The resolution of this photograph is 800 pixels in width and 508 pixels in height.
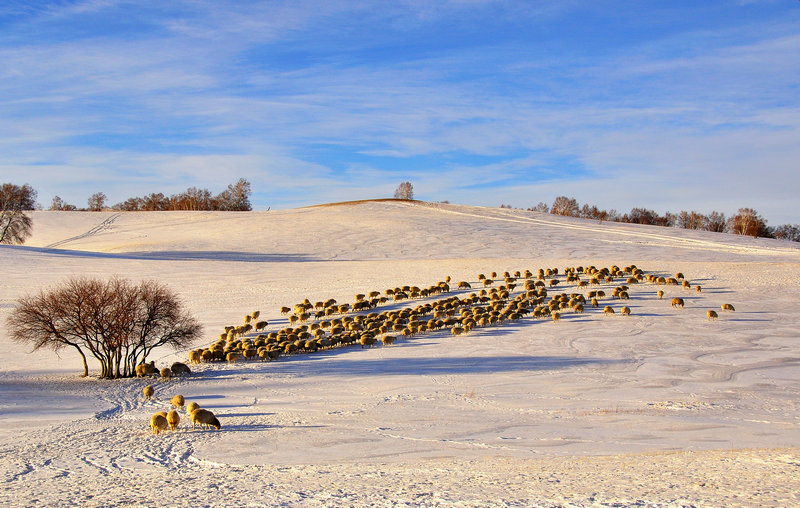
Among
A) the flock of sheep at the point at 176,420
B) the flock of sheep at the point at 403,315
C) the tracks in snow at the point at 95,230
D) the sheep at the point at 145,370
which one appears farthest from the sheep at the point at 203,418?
the tracks in snow at the point at 95,230

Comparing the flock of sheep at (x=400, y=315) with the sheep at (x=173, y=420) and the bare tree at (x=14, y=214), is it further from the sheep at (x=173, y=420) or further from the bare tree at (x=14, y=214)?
the bare tree at (x=14, y=214)

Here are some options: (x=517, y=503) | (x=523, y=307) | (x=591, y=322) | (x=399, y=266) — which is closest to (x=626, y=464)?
(x=517, y=503)

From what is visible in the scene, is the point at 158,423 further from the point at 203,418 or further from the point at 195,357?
the point at 195,357

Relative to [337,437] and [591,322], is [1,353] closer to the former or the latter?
[337,437]

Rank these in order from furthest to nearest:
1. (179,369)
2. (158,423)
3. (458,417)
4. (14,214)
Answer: (14,214)
(179,369)
(458,417)
(158,423)

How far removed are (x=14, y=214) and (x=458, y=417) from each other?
203ft

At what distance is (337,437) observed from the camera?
10.8 m

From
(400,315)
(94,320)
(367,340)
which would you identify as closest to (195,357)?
(94,320)

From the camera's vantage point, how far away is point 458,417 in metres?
12.0

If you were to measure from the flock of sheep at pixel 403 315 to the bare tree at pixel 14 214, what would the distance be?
44.6m

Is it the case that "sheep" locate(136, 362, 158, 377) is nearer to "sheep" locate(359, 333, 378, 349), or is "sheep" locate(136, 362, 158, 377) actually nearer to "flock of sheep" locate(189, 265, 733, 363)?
"flock of sheep" locate(189, 265, 733, 363)

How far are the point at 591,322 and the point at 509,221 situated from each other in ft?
165

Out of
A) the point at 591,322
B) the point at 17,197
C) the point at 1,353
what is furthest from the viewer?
the point at 17,197

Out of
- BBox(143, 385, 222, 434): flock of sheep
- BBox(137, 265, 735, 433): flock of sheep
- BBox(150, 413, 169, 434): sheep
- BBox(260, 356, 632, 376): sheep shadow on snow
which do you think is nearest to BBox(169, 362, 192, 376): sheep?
BBox(137, 265, 735, 433): flock of sheep
